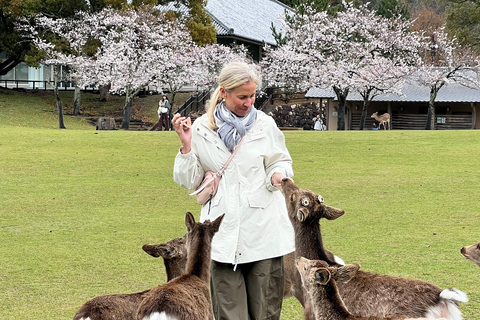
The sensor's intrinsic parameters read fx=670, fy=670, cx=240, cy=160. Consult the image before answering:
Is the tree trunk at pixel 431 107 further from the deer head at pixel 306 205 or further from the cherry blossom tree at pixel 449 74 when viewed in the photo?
the deer head at pixel 306 205

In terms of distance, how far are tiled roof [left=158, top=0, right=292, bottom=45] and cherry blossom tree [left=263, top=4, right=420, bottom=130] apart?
17.5 ft

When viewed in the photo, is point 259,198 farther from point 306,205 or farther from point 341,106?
point 341,106

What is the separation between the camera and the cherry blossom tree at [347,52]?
129 feet

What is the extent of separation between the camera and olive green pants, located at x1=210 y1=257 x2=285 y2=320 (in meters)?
4.76

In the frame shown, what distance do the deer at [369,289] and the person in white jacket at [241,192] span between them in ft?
0.86

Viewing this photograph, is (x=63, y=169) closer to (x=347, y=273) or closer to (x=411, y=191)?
(x=411, y=191)

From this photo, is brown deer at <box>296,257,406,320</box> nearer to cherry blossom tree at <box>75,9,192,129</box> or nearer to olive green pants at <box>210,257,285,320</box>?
olive green pants at <box>210,257,285,320</box>

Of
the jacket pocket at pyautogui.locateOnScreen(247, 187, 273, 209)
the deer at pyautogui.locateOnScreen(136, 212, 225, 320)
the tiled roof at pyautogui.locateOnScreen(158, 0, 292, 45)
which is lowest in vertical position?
the deer at pyautogui.locateOnScreen(136, 212, 225, 320)

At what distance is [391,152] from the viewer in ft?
68.6

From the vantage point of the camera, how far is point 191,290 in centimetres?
466

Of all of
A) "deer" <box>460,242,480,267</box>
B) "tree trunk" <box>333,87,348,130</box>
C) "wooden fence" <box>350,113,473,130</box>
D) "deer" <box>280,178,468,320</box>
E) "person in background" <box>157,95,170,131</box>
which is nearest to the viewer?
"deer" <box>280,178,468,320</box>

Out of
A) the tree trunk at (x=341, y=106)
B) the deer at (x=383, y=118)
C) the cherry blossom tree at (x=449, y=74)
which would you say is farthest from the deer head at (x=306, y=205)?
the deer at (x=383, y=118)

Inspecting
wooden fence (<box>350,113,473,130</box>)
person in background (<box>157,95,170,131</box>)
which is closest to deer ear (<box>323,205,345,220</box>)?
person in background (<box>157,95,170,131</box>)

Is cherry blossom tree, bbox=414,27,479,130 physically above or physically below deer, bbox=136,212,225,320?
above
